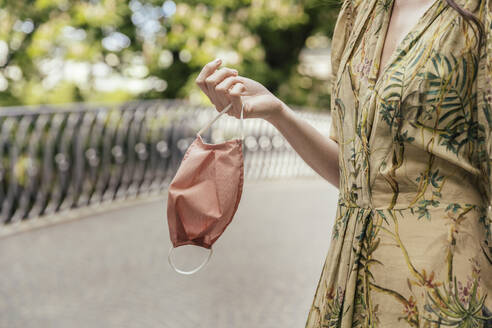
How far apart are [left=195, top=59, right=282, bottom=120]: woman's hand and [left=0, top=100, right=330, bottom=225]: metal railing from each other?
6316 millimetres

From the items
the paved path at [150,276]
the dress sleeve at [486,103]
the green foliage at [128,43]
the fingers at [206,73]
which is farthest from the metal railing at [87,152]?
the dress sleeve at [486,103]

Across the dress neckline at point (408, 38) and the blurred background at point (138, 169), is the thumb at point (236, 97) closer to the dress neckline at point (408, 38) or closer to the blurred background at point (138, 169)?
the dress neckline at point (408, 38)

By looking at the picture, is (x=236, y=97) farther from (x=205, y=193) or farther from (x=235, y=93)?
(x=205, y=193)

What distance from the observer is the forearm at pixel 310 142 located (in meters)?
1.50

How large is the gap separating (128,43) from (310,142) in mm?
14350

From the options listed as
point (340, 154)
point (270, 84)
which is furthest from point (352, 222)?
point (270, 84)

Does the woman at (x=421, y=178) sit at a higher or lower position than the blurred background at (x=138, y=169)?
higher

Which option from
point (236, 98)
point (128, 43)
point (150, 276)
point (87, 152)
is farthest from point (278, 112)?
point (128, 43)

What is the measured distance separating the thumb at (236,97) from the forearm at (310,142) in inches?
3.2

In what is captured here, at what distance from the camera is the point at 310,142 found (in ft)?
5.04

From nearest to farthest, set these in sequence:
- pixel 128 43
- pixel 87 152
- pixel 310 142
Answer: pixel 310 142
pixel 87 152
pixel 128 43

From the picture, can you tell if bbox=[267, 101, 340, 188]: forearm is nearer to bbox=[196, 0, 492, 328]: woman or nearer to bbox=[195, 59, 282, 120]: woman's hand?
bbox=[195, 59, 282, 120]: woman's hand

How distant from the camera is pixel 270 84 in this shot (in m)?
17.4

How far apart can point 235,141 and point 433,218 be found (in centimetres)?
47
